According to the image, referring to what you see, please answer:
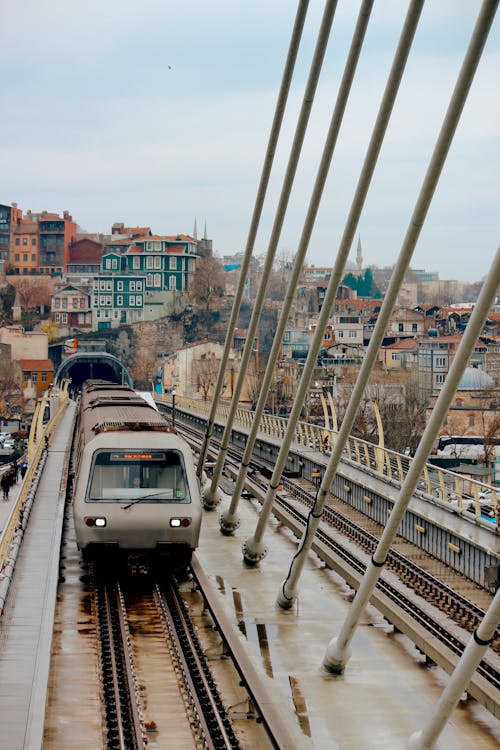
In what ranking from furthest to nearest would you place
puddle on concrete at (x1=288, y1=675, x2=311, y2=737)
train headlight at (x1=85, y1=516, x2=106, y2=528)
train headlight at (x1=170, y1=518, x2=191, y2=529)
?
train headlight at (x1=170, y1=518, x2=191, y2=529) → train headlight at (x1=85, y1=516, x2=106, y2=528) → puddle on concrete at (x1=288, y1=675, x2=311, y2=737)

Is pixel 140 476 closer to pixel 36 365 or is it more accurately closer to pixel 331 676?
pixel 331 676

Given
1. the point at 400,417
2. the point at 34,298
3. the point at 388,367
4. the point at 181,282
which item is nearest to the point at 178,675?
the point at 400,417

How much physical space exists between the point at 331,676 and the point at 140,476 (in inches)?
161

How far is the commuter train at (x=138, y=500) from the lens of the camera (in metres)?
13.5

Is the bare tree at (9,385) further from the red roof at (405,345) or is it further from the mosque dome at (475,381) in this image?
the mosque dome at (475,381)

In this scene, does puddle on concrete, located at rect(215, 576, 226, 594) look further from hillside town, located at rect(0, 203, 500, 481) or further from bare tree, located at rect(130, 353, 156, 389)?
bare tree, located at rect(130, 353, 156, 389)

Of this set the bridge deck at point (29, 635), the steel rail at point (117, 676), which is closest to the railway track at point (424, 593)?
the steel rail at point (117, 676)

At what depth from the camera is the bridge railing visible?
16.8m

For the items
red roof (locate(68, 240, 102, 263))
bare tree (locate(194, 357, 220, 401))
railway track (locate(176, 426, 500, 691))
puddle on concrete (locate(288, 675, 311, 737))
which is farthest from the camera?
red roof (locate(68, 240, 102, 263))

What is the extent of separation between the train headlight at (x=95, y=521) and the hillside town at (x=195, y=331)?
130ft

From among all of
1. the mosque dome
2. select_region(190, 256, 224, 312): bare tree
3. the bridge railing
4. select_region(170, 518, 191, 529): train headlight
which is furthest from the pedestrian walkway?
select_region(190, 256, 224, 312): bare tree

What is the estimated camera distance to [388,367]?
91.4m

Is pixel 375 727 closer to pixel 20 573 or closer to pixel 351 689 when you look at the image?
pixel 351 689

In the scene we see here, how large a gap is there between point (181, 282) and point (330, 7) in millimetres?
121839
